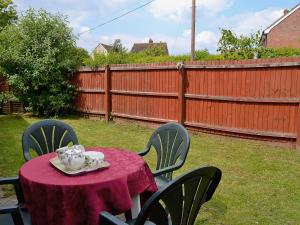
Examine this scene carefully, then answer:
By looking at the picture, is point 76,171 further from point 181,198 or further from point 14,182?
point 181,198

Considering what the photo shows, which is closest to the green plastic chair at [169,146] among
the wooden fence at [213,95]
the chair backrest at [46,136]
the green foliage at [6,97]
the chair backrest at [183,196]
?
the chair backrest at [46,136]

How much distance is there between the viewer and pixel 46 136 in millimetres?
3867

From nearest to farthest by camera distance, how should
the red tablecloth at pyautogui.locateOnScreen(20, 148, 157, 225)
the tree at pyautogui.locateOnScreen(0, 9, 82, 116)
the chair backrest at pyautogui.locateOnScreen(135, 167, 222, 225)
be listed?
the chair backrest at pyautogui.locateOnScreen(135, 167, 222, 225), the red tablecloth at pyautogui.locateOnScreen(20, 148, 157, 225), the tree at pyautogui.locateOnScreen(0, 9, 82, 116)

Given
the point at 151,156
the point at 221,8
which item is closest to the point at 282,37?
the point at 221,8

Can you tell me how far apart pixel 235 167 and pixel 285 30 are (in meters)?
27.5

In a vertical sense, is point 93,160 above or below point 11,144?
above

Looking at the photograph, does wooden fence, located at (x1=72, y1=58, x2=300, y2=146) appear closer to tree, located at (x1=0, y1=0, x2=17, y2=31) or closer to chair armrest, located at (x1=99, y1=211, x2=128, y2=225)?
chair armrest, located at (x1=99, y1=211, x2=128, y2=225)

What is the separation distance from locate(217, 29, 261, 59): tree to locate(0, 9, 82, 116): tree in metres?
5.13

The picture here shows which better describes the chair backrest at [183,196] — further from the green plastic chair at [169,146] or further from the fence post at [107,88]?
the fence post at [107,88]

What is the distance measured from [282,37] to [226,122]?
25283 mm

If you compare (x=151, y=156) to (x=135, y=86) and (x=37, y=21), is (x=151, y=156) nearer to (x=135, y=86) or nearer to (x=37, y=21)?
(x=135, y=86)

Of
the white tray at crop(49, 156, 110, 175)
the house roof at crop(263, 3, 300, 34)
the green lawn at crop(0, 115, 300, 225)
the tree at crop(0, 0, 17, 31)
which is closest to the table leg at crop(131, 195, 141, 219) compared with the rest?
the white tray at crop(49, 156, 110, 175)

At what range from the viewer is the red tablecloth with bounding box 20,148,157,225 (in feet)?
7.25

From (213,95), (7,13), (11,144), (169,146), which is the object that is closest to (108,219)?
(169,146)
